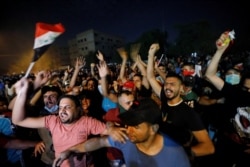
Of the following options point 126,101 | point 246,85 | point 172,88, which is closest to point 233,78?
point 246,85

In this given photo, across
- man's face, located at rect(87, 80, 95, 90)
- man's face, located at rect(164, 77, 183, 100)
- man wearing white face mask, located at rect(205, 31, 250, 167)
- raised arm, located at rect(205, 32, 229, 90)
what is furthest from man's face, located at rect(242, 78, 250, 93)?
man's face, located at rect(87, 80, 95, 90)

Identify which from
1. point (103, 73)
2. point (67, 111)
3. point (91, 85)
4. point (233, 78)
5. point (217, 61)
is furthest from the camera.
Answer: point (91, 85)

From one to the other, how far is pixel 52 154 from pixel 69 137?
28.8 inches

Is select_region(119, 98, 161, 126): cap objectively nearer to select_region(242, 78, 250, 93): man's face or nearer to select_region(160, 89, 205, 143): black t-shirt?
select_region(160, 89, 205, 143): black t-shirt

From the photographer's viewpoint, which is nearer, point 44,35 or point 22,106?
point 44,35

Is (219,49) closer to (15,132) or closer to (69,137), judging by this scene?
(69,137)

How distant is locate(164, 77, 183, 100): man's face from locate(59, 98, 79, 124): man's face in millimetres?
1394

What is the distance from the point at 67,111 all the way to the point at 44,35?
3.89 ft

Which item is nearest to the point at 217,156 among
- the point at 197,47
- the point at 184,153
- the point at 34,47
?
the point at 184,153

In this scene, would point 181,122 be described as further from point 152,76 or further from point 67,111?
point 152,76

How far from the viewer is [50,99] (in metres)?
4.54

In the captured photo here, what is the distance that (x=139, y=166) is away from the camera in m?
2.43

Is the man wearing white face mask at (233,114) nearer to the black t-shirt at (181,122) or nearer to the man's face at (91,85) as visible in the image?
the black t-shirt at (181,122)

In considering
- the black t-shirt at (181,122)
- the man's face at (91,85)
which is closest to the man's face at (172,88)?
the black t-shirt at (181,122)
